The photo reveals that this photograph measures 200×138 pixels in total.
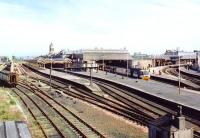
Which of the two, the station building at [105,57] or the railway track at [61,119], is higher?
the station building at [105,57]

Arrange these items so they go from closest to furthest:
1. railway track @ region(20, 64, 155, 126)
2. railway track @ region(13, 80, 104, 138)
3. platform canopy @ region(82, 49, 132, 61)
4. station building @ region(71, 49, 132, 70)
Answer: railway track @ region(13, 80, 104, 138), railway track @ region(20, 64, 155, 126), station building @ region(71, 49, 132, 70), platform canopy @ region(82, 49, 132, 61)

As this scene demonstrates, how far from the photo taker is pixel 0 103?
117 ft

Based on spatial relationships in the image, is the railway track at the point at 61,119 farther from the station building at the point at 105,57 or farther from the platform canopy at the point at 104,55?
the platform canopy at the point at 104,55

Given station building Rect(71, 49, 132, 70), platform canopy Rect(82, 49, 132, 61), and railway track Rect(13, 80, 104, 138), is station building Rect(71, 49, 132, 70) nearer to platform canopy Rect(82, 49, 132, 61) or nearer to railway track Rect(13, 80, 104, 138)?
platform canopy Rect(82, 49, 132, 61)

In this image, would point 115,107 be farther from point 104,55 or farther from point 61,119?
point 104,55

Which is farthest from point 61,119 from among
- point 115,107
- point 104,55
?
point 104,55

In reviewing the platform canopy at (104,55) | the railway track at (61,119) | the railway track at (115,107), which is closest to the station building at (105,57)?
the platform canopy at (104,55)

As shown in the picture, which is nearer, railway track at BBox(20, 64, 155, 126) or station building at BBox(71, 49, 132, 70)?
railway track at BBox(20, 64, 155, 126)

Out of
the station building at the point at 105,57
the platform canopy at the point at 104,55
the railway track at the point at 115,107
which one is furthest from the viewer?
the platform canopy at the point at 104,55

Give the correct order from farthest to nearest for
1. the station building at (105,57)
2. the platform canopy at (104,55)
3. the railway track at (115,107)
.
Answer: the platform canopy at (104,55), the station building at (105,57), the railway track at (115,107)

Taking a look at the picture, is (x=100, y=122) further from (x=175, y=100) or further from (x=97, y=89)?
(x=97, y=89)

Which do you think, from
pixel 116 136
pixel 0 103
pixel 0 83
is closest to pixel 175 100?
pixel 116 136

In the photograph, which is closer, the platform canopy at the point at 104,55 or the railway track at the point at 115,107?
the railway track at the point at 115,107

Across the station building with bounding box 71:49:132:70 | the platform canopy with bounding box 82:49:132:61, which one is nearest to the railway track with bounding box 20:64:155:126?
the station building with bounding box 71:49:132:70
